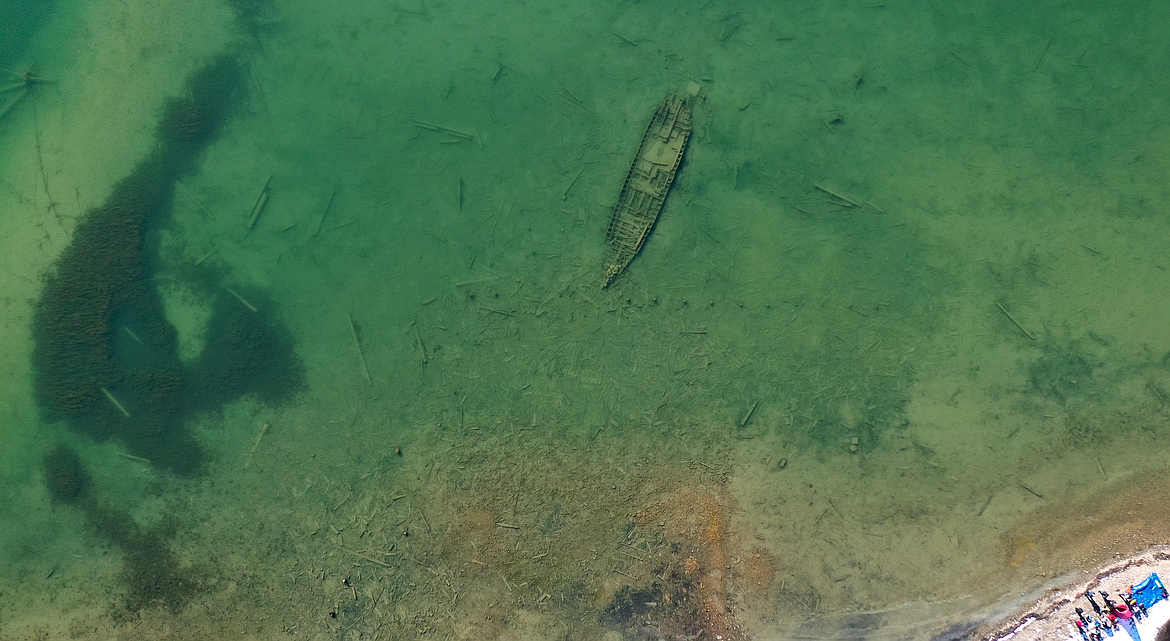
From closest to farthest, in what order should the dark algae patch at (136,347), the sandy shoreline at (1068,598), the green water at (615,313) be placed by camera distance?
the sandy shoreline at (1068,598), the green water at (615,313), the dark algae patch at (136,347)

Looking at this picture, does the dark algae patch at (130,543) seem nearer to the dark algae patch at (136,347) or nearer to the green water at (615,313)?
the green water at (615,313)

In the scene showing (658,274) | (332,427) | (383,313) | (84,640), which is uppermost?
(658,274)

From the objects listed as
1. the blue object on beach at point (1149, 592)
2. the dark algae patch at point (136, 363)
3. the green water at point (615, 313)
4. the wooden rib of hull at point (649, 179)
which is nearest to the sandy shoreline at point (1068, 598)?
the blue object on beach at point (1149, 592)

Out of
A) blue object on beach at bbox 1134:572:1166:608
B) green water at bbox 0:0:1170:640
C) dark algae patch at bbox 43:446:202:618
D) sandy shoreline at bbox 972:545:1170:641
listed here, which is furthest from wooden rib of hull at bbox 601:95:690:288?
blue object on beach at bbox 1134:572:1166:608

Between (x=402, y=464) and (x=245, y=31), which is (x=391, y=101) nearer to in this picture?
(x=245, y=31)

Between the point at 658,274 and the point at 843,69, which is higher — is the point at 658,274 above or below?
below

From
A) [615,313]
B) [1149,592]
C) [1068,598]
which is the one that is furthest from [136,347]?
[1149,592]

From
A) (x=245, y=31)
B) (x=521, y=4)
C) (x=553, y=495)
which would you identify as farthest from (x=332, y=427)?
(x=521, y=4)
